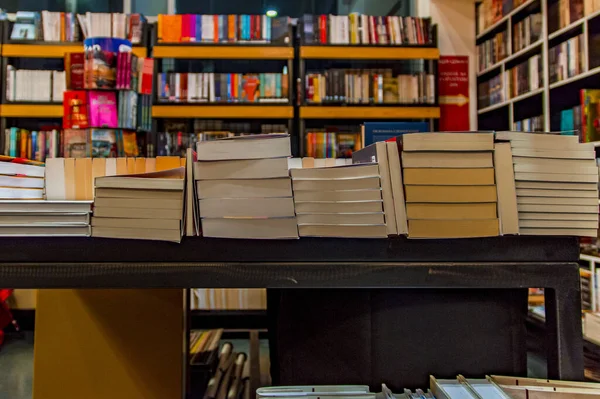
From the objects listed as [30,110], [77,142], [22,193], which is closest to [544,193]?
[22,193]

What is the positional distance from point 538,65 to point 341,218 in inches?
119

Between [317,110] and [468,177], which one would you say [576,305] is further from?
[317,110]

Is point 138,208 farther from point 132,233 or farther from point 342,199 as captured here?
point 342,199

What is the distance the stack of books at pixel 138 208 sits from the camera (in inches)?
35.0

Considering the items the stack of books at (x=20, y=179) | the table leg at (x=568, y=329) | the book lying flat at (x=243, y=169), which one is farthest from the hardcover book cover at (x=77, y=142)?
the table leg at (x=568, y=329)

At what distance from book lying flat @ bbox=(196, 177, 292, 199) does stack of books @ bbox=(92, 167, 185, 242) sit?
5 cm

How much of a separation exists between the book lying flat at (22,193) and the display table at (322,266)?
0.38 ft

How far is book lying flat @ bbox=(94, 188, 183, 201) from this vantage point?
891 mm

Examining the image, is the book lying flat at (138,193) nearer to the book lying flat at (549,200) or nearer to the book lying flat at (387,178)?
the book lying flat at (387,178)

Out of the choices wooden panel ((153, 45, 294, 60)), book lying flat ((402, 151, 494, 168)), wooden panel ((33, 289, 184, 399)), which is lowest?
wooden panel ((33, 289, 184, 399))

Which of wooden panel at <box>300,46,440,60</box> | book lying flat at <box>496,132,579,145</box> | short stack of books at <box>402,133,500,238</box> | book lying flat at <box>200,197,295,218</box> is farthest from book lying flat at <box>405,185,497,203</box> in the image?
wooden panel at <box>300,46,440,60</box>

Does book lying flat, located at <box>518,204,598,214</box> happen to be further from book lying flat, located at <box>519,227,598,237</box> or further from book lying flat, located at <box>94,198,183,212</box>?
book lying flat, located at <box>94,198,183,212</box>

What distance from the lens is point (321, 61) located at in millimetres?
4055

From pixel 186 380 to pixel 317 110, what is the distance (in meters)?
2.79
